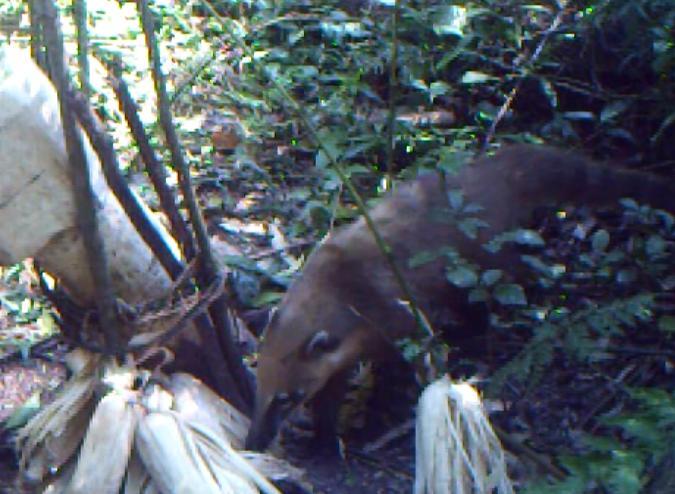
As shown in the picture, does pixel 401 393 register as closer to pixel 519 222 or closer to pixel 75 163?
pixel 519 222

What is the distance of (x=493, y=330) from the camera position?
14.3 ft

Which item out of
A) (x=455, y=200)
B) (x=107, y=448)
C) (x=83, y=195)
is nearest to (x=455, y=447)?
(x=107, y=448)

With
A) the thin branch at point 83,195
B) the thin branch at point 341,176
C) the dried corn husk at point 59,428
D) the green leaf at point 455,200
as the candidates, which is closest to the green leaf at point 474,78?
the green leaf at point 455,200

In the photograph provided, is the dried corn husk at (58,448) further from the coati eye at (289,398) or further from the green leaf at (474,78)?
the green leaf at (474,78)

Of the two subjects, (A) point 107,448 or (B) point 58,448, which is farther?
(B) point 58,448

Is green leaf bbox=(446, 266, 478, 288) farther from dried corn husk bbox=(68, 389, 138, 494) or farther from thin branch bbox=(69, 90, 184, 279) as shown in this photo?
dried corn husk bbox=(68, 389, 138, 494)

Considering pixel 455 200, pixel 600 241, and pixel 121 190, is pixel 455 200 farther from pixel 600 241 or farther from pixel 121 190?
pixel 121 190

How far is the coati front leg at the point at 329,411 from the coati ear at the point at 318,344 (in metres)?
0.10

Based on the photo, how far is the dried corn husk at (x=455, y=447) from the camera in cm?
292

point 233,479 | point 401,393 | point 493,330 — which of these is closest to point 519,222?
point 493,330

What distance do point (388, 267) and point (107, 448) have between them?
5.47 ft

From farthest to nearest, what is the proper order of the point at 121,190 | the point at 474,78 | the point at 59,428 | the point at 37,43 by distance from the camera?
the point at 474,78 → the point at 37,43 → the point at 121,190 → the point at 59,428

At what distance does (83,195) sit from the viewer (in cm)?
307

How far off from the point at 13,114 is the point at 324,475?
1.45 m
